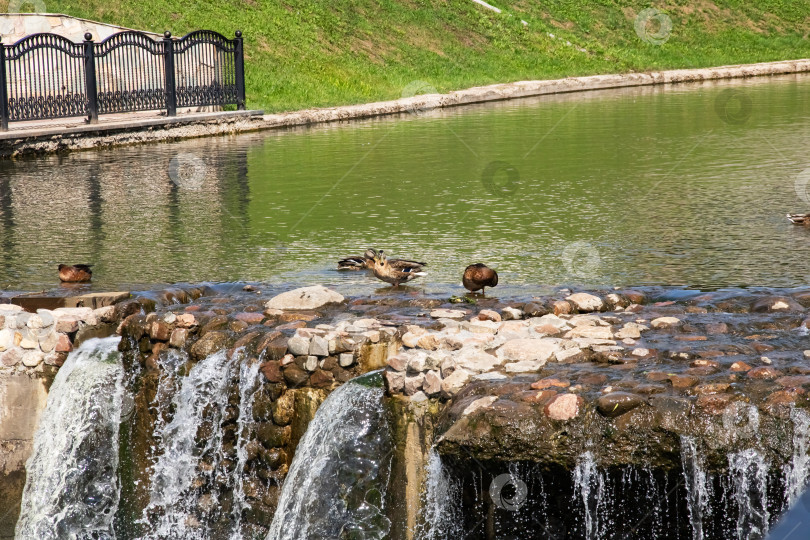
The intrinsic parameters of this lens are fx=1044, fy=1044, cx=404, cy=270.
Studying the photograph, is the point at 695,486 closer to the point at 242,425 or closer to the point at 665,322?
the point at 665,322

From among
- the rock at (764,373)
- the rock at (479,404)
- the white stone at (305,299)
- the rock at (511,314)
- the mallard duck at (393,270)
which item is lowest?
the rock at (479,404)

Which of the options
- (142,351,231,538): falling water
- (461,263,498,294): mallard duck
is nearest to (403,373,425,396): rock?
(142,351,231,538): falling water

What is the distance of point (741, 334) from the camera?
689 centimetres

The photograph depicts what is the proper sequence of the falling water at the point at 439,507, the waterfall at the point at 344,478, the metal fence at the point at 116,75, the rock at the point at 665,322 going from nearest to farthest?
the falling water at the point at 439,507
the waterfall at the point at 344,478
the rock at the point at 665,322
the metal fence at the point at 116,75

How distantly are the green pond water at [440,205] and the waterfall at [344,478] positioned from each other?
2.54 meters

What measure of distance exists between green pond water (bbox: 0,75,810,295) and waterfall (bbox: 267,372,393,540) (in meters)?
2.54

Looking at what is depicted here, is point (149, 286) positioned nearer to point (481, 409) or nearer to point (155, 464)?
point (155, 464)

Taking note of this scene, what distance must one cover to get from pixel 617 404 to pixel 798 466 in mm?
960

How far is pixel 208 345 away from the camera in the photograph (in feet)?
24.6

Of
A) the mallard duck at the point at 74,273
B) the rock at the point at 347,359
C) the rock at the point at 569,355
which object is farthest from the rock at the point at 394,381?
the mallard duck at the point at 74,273

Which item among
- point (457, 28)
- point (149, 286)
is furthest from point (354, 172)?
point (457, 28)

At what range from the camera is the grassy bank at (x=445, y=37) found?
28609 millimetres

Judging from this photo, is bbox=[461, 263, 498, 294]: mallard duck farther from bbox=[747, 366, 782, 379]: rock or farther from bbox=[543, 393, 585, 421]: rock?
bbox=[747, 366, 782, 379]: rock

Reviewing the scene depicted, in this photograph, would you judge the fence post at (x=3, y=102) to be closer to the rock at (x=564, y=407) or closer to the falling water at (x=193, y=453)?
the falling water at (x=193, y=453)
